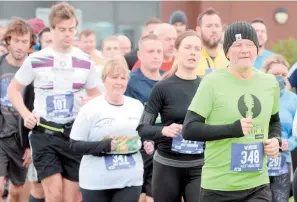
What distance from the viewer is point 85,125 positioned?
7.15m

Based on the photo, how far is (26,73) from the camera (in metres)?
8.04

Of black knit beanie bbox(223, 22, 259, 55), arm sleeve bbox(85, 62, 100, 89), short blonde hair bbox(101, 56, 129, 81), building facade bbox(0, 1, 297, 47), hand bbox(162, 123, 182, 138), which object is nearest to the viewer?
black knit beanie bbox(223, 22, 259, 55)

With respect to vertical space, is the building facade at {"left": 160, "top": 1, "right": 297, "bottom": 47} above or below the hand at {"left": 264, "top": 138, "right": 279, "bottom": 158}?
below

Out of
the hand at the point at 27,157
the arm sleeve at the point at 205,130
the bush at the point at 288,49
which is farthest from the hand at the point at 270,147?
the bush at the point at 288,49

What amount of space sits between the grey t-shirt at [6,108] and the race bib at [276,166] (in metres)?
2.81

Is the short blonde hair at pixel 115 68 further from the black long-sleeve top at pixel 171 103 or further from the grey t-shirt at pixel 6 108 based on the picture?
the grey t-shirt at pixel 6 108

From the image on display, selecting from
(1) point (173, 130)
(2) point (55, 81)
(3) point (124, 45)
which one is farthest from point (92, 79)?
(3) point (124, 45)

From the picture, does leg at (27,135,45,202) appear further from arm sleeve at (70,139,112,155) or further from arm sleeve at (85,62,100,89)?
arm sleeve at (70,139,112,155)

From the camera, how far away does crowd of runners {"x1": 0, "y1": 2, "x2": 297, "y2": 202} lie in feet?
18.7

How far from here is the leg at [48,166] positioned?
7957 mm

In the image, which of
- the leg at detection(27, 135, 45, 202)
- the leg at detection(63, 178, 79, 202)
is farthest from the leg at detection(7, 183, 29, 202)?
the leg at detection(63, 178, 79, 202)

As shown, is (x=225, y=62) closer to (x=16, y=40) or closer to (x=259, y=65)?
(x=259, y=65)

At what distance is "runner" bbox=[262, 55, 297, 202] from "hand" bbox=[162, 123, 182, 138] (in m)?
1.50

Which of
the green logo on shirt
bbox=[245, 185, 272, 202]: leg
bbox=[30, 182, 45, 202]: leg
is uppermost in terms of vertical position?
the green logo on shirt
